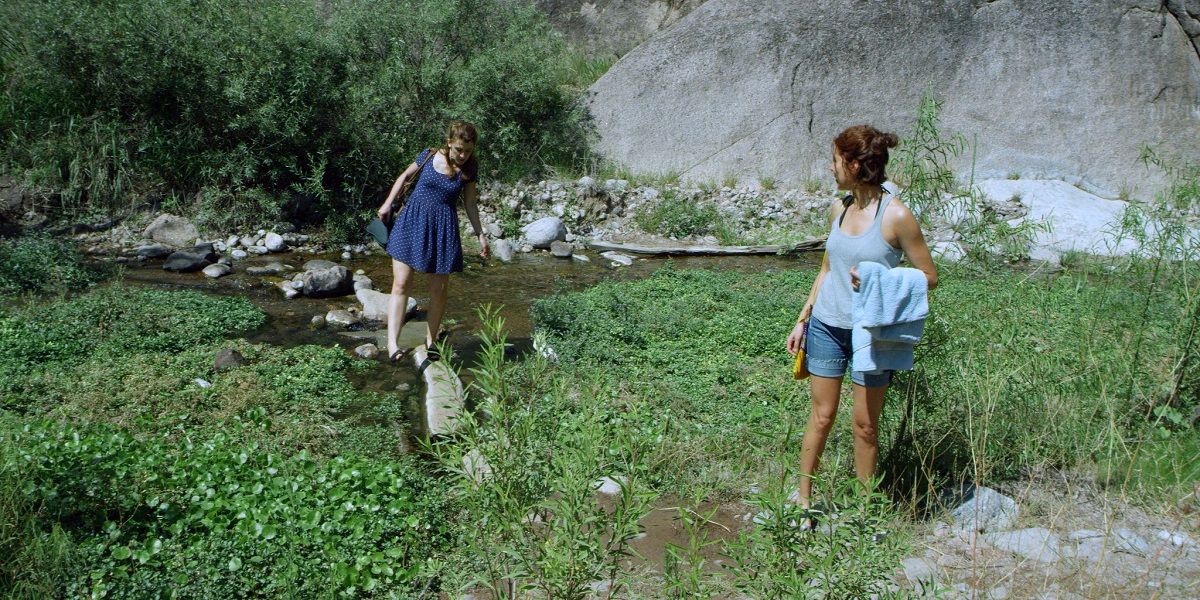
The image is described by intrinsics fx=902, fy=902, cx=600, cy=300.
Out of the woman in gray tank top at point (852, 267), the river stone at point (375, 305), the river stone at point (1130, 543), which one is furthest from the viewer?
the river stone at point (375, 305)

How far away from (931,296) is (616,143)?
32.1 ft

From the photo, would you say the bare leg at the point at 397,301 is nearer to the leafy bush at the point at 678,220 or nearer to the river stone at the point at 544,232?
the river stone at the point at 544,232

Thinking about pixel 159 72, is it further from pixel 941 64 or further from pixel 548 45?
pixel 941 64

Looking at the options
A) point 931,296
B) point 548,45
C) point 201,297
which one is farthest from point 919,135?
point 548,45

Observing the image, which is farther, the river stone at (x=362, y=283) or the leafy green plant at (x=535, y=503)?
the river stone at (x=362, y=283)

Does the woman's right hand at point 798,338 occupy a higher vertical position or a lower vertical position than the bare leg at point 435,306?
higher

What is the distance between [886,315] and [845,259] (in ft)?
1.09

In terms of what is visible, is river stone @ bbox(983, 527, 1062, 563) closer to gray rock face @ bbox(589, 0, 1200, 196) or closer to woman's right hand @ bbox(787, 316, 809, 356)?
woman's right hand @ bbox(787, 316, 809, 356)

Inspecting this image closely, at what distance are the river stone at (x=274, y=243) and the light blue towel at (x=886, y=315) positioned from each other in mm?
8316

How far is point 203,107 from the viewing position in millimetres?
11070

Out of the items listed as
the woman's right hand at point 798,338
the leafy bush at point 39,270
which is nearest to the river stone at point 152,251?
the leafy bush at point 39,270

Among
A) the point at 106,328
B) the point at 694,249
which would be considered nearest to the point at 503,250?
the point at 694,249

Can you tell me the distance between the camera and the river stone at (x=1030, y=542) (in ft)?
13.0

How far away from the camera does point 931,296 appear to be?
473 centimetres
